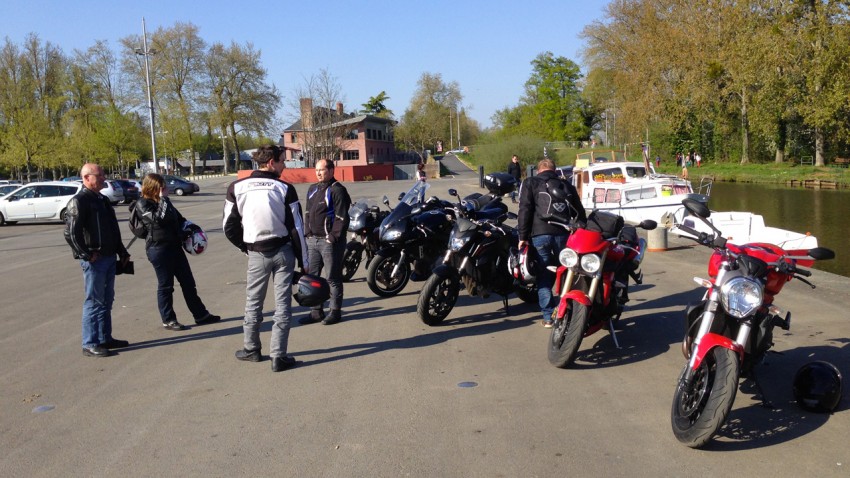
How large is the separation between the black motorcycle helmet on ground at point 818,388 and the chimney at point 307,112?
66.8 meters

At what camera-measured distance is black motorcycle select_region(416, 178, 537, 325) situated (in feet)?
24.6

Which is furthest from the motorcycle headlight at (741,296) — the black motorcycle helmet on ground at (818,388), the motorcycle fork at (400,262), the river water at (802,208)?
the river water at (802,208)

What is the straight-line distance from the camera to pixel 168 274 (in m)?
7.58

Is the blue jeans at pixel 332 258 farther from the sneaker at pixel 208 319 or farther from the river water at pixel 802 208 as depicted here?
the river water at pixel 802 208

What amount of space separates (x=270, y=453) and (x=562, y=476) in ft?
5.89

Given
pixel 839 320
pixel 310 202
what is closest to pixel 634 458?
pixel 839 320

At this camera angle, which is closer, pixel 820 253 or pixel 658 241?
pixel 820 253

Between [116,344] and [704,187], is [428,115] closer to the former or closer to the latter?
[704,187]

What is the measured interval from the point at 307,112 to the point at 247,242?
2577 inches

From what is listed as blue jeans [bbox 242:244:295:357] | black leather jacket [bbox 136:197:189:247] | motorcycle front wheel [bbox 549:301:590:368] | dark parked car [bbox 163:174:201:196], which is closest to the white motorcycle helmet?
black leather jacket [bbox 136:197:189:247]

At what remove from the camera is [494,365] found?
6207 mm

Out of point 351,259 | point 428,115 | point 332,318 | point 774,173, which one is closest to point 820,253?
point 332,318

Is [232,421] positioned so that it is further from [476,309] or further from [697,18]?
[697,18]

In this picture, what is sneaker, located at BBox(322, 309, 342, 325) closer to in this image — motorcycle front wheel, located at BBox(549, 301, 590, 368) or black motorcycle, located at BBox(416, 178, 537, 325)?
black motorcycle, located at BBox(416, 178, 537, 325)
